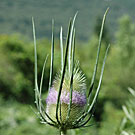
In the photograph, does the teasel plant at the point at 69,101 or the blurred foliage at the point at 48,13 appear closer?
the teasel plant at the point at 69,101

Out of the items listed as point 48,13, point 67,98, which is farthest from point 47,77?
point 48,13

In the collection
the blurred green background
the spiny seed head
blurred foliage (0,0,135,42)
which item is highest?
the spiny seed head

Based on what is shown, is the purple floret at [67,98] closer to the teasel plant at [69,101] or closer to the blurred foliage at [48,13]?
the teasel plant at [69,101]

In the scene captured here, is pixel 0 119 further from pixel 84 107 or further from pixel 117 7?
pixel 117 7

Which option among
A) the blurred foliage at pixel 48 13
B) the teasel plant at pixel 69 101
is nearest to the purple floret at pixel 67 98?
the teasel plant at pixel 69 101

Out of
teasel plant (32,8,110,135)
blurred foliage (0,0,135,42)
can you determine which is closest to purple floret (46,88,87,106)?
teasel plant (32,8,110,135)

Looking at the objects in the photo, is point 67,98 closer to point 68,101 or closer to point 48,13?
point 68,101

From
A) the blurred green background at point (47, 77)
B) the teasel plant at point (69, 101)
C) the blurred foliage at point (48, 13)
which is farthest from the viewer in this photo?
the blurred foliage at point (48, 13)

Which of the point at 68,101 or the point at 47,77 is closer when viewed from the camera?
the point at 68,101

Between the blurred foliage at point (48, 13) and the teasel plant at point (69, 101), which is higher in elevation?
the teasel plant at point (69, 101)

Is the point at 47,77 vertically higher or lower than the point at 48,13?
higher

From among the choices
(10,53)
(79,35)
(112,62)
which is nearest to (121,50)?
(112,62)

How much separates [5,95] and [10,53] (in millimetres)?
2394

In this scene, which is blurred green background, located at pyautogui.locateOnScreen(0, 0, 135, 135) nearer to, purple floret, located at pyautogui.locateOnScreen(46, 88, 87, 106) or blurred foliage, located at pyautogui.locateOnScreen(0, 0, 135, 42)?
purple floret, located at pyautogui.locateOnScreen(46, 88, 87, 106)
